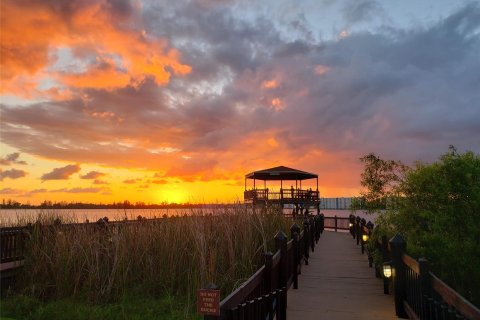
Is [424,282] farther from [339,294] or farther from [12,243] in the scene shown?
[12,243]

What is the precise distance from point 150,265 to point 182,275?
721mm

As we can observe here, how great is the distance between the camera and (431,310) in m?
4.64

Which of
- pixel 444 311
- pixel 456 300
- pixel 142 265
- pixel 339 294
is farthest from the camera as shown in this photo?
pixel 142 265

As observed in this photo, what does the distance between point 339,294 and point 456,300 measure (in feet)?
15.8

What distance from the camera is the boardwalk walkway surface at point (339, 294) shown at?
23.5ft

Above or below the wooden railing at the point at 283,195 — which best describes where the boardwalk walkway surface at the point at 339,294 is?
below

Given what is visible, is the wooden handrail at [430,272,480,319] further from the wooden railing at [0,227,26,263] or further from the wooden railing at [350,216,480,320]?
the wooden railing at [0,227,26,263]

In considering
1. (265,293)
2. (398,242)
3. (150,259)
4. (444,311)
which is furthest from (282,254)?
(444,311)

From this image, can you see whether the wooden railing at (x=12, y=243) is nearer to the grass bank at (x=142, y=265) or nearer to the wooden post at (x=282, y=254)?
the grass bank at (x=142, y=265)

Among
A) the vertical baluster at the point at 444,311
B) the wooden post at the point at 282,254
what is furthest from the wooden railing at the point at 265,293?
the vertical baluster at the point at 444,311

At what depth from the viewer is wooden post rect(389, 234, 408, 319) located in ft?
22.3

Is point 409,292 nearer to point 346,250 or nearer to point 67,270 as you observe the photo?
point 67,270

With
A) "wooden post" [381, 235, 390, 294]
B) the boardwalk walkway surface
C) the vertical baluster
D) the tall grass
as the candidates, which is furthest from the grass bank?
the vertical baluster

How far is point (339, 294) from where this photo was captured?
8.66 meters
